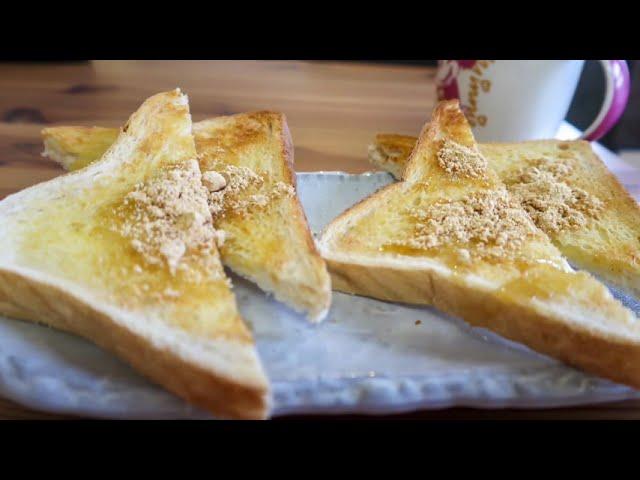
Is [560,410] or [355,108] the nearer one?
[560,410]

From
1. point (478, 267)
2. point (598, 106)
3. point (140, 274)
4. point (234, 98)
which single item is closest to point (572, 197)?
point (478, 267)

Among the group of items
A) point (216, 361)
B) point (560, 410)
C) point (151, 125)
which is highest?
point (151, 125)

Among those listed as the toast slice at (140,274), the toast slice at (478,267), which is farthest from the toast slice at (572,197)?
the toast slice at (140,274)

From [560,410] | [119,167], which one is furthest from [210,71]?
[560,410]

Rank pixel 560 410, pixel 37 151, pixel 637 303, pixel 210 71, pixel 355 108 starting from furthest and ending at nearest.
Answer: pixel 210 71 → pixel 355 108 → pixel 37 151 → pixel 637 303 → pixel 560 410

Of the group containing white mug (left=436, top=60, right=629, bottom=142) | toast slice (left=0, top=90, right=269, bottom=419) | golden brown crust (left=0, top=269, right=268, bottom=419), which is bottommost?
golden brown crust (left=0, top=269, right=268, bottom=419)

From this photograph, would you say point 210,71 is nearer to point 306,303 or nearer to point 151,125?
point 151,125

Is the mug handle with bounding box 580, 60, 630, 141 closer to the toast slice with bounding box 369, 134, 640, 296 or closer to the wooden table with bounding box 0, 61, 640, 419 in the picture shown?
the toast slice with bounding box 369, 134, 640, 296

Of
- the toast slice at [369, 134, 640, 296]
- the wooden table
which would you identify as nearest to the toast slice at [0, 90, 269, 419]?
the wooden table
